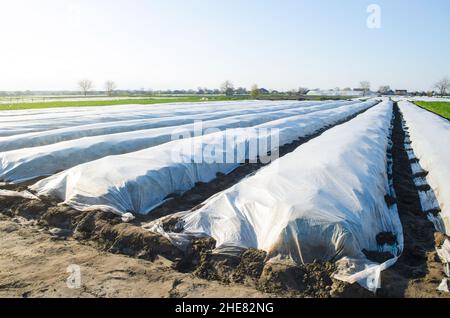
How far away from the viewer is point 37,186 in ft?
20.0

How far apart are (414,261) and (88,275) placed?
11.7 ft

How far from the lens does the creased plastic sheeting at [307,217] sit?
12.3 feet

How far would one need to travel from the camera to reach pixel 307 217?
12.8ft

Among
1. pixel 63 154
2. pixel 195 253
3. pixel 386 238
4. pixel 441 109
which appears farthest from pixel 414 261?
pixel 441 109

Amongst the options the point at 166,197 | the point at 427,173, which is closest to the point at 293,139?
the point at 427,173

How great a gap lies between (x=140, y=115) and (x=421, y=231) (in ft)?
43.4

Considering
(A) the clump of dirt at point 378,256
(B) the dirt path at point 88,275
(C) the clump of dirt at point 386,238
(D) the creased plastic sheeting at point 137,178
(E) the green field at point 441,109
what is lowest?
(B) the dirt path at point 88,275

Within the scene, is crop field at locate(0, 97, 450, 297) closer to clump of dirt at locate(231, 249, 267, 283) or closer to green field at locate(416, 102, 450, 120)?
clump of dirt at locate(231, 249, 267, 283)

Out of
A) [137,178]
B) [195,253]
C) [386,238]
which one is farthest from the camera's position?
[137,178]

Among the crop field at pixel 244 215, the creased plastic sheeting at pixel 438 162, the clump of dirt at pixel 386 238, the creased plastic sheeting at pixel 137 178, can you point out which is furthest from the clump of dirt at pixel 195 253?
the creased plastic sheeting at pixel 438 162

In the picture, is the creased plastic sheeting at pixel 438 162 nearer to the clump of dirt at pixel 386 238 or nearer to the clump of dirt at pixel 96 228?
the clump of dirt at pixel 386 238

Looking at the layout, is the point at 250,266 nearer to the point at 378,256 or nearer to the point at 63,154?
the point at 378,256

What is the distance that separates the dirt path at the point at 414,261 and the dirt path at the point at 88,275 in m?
1.34

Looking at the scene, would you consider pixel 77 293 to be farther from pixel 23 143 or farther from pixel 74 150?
pixel 23 143
